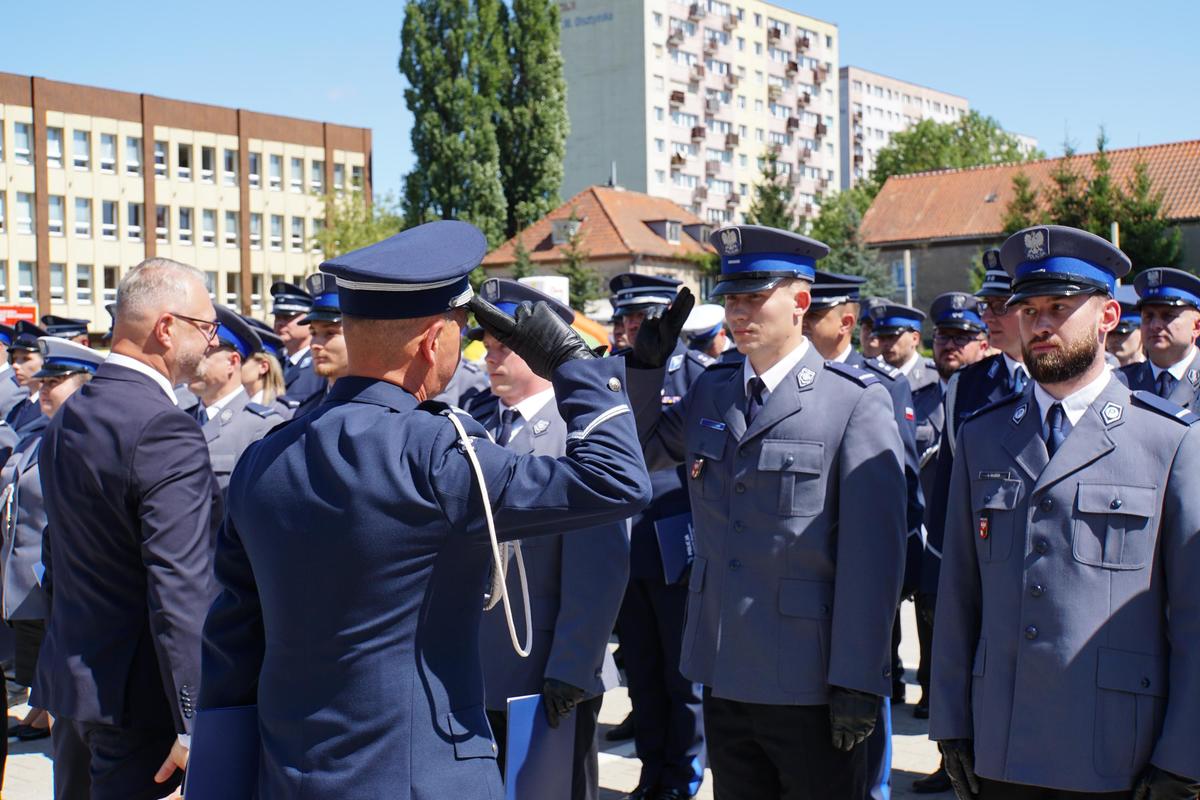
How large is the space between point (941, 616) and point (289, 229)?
64.8m

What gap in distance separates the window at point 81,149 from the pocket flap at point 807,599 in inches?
2313

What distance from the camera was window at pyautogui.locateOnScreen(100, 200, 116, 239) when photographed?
5794 cm

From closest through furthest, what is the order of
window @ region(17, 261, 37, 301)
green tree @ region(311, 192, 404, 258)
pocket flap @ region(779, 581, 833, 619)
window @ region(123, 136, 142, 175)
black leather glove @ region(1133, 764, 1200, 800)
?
black leather glove @ region(1133, 764, 1200, 800), pocket flap @ region(779, 581, 833, 619), green tree @ region(311, 192, 404, 258), window @ region(17, 261, 37, 301), window @ region(123, 136, 142, 175)

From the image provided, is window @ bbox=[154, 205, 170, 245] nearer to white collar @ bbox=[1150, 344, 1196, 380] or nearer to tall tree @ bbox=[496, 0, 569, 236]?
tall tree @ bbox=[496, 0, 569, 236]

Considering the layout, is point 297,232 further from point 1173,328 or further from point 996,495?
point 996,495

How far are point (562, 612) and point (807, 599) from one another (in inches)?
37.8

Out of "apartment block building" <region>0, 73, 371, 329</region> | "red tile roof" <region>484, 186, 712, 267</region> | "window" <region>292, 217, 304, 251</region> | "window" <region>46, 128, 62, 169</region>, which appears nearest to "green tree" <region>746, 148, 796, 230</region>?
"red tile roof" <region>484, 186, 712, 267</region>

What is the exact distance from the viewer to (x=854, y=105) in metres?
109

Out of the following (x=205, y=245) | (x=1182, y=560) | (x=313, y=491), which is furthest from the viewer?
(x=205, y=245)

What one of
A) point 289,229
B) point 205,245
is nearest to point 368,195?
point 289,229

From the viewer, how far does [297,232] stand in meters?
65.8

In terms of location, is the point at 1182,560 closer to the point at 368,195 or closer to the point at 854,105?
the point at 368,195

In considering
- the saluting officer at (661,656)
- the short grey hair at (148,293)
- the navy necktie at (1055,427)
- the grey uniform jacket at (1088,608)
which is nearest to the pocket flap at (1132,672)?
the grey uniform jacket at (1088,608)

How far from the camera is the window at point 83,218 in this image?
187 feet
